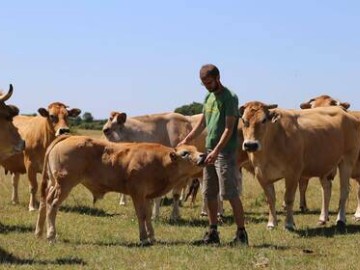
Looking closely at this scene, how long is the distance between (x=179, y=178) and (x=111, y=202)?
6.95m

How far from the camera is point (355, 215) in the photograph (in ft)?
45.5

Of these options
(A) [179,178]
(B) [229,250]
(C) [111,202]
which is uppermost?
(A) [179,178]

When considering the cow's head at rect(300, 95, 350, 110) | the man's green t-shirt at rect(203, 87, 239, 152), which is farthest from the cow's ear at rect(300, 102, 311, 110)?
the man's green t-shirt at rect(203, 87, 239, 152)

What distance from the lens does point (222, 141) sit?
31.0 ft

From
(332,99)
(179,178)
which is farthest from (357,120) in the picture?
(179,178)

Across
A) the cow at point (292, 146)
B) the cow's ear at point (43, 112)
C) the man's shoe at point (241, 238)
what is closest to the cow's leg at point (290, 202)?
the cow at point (292, 146)

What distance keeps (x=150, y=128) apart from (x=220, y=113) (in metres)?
5.26

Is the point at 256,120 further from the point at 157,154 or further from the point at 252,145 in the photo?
the point at 157,154

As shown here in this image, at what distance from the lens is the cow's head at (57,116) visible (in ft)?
47.0

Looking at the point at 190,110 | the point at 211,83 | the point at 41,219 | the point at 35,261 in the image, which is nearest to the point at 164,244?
the point at 41,219

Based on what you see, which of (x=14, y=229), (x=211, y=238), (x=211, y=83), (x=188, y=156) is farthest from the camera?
(x=14, y=229)

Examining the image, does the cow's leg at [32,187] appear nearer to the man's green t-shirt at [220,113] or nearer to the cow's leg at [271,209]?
the cow's leg at [271,209]

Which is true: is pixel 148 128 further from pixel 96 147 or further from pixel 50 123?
pixel 96 147

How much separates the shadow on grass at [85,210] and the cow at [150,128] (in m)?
1.63
